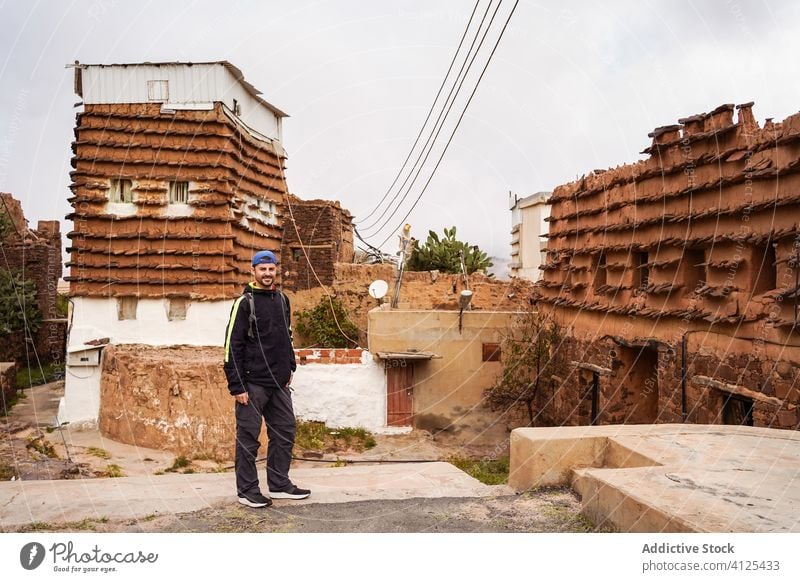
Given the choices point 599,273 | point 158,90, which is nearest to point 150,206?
point 158,90

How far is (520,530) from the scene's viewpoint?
4.27 metres

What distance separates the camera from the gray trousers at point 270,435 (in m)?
4.88

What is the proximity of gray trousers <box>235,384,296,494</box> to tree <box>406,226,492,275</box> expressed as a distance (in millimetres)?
17781

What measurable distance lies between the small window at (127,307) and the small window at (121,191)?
2071 mm

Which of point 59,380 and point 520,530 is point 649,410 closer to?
point 520,530

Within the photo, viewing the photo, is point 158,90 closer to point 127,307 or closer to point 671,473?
point 127,307

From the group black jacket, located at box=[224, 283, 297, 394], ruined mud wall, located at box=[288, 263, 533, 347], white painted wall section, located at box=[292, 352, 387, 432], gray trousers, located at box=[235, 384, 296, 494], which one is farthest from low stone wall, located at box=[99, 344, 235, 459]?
ruined mud wall, located at box=[288, 263, 533, 347]

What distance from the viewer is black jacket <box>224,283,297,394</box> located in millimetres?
5062

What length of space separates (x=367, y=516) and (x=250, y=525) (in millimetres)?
773

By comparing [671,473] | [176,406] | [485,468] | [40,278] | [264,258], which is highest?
[40,278]

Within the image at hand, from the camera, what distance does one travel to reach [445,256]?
2325cm

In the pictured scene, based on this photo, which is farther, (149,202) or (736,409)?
(149,202)

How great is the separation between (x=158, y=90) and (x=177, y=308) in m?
4.58

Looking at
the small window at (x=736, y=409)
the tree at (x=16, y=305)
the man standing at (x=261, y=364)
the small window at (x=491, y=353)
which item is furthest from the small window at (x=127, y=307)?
the small window at (x=736, y=409)
